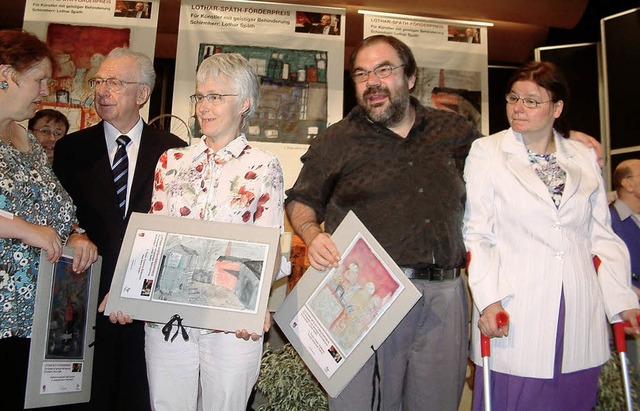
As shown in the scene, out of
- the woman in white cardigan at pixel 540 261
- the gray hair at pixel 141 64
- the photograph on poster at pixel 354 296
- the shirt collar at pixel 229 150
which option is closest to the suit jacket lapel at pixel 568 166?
the woman in white cardigan at pixel 540 261

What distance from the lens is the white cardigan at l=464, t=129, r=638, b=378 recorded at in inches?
87.0

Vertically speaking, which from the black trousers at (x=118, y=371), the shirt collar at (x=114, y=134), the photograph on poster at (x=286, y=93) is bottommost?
the black trousers at (x=118, y=371)

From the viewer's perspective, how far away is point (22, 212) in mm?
2162

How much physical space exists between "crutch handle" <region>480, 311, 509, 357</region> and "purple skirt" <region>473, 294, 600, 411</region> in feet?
0.52

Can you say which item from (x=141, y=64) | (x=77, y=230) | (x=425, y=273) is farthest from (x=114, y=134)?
(x=425, y=273)

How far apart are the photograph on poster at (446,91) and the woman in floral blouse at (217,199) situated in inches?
141

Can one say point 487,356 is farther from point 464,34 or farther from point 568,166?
point 464,34

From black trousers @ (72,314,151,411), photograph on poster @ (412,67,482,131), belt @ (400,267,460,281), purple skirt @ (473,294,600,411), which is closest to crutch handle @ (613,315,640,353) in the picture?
purple skirt @ (473,294,600,411)

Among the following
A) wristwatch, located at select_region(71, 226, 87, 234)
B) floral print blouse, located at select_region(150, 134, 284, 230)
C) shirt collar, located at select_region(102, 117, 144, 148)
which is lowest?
wristwatch, located at select_region(71, 226, 87, 234)

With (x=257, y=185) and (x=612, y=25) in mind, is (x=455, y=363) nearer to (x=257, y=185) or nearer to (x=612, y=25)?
(x=257, y=185)

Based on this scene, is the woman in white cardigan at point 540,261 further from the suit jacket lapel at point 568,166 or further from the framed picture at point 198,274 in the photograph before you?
the framed picture at point 198,274

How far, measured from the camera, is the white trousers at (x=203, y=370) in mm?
2010

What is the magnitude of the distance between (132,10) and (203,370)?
426cm

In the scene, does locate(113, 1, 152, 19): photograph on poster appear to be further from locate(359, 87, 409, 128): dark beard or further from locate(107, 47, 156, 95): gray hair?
locate(359, 87, 409, 128): dark beard
